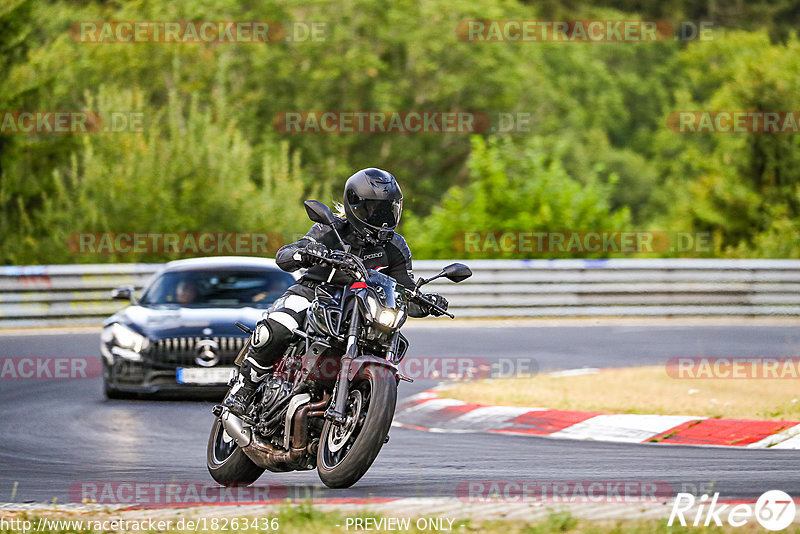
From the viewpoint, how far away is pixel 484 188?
90.8 feet

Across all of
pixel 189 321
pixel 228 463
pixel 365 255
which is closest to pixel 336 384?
pixel 365 255

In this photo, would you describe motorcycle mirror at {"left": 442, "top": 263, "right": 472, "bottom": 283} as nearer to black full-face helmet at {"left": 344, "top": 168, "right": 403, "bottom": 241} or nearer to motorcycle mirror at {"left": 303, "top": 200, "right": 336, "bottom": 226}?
black full-face helmet at {"left": 344, "top": 168, "right": 403, "bottom": 241}

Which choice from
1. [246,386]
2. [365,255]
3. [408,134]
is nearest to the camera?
[365,255]

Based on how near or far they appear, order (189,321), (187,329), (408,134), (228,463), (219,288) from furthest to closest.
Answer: (408,134) < (219,288) < (189,321) < (187,329) < (228,463)

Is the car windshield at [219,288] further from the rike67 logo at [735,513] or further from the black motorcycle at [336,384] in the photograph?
the rike67 logo at [735,513]

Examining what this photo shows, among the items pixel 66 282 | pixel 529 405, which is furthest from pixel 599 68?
pixel 529 405

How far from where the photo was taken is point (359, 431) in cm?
744

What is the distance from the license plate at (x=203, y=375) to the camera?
12.9 meters

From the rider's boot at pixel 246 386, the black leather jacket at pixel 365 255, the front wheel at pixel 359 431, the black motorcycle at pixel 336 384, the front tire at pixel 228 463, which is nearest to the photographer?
the front wheel at pixel 359 431

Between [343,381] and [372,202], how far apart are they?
1101 mm

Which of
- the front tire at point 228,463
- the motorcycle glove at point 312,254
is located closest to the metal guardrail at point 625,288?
the front tire at point 228,463

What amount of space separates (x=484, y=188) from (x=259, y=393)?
19648mm

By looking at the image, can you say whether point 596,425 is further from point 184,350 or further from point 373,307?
point 373,307

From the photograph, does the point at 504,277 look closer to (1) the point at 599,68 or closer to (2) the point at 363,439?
(2) the point at 363,439
